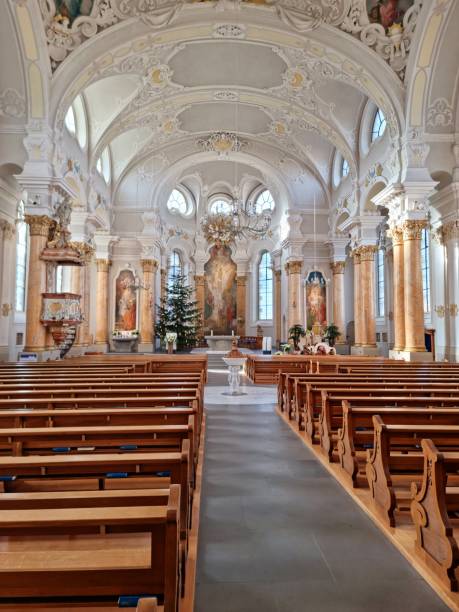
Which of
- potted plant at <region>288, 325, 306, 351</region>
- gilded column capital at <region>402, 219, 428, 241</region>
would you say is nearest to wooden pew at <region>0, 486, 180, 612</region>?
gilded column capital at <region>402, 219, 428, 241</region>

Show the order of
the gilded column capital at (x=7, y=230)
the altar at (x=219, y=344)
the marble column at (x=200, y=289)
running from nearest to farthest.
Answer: the gilded column capital at (x=7, y=230) < the altar at (x=219, y=344) < the marble column at (x=200, y=289)

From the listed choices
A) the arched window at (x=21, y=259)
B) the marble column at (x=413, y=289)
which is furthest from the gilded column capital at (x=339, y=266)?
the arched window at (x=21, y=259)

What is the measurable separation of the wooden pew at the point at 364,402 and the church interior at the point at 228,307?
0.14 feet

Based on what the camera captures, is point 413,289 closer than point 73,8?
No

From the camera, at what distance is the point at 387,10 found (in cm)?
1228

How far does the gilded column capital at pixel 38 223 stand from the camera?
12.1 metres

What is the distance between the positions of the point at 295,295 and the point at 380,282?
4.14 metres

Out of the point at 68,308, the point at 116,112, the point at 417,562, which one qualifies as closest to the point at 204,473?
the point at 417,562

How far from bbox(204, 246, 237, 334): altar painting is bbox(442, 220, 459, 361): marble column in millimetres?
17173

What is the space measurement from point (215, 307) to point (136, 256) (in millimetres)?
8453

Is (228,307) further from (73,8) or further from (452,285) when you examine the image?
(73,8)

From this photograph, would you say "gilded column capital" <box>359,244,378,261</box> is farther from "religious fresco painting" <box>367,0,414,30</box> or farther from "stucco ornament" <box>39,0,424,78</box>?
"religious fresco painting" <box>367,0,414,30</box>

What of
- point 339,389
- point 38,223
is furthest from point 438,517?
point 38,223

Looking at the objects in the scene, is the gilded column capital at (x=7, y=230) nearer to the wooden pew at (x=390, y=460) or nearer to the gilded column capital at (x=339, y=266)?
the wooden pew at (x=390, y=460)
